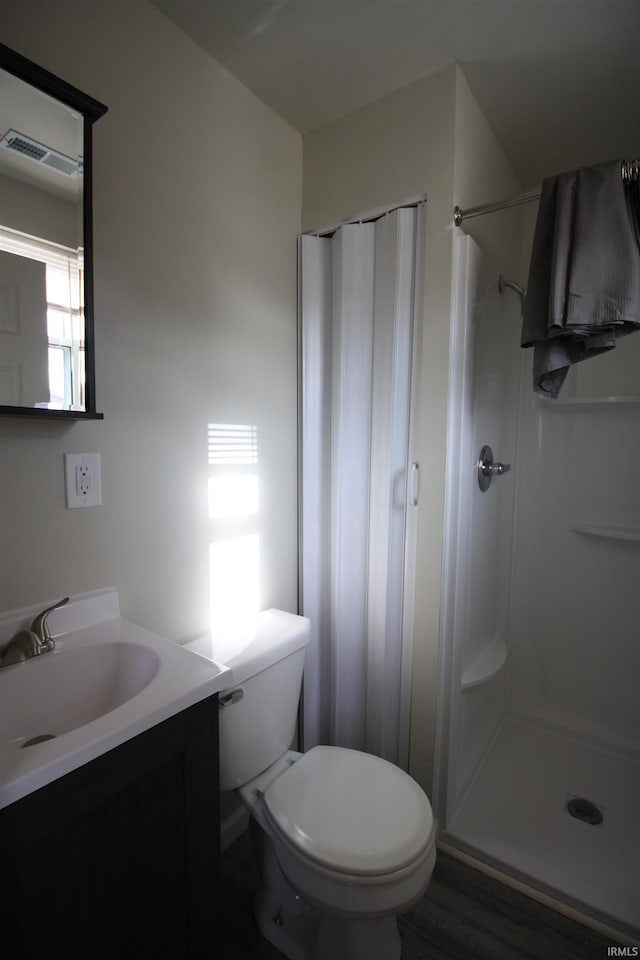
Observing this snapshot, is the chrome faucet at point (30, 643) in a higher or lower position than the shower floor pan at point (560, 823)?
higher

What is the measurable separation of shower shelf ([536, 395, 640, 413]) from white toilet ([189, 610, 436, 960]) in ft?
5.09

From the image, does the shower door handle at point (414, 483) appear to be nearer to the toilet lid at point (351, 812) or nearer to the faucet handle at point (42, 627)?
the toilet lid at point (351, 812)

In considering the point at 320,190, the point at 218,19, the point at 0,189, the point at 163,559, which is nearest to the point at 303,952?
the point at 163,559

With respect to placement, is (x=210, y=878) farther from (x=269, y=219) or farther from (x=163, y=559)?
(x=269, y=219)

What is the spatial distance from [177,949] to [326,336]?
5.49 feet

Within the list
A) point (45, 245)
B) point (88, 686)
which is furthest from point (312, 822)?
point (45, 245)

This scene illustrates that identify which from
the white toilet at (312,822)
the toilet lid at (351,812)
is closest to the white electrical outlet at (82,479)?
the white toilet at (312,822)

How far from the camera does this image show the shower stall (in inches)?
59.6

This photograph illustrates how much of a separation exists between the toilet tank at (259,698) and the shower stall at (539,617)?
1.74 feet

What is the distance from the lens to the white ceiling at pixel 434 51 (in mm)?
1224

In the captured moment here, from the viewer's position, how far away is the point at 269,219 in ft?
5.25

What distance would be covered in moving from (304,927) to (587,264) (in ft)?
6.11

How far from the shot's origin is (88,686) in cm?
104

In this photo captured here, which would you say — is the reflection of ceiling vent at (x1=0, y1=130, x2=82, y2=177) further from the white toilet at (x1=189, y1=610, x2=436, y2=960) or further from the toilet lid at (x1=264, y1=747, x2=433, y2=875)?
the toilet lid at (x1=264, y1=747, x2=433, y2=875)
